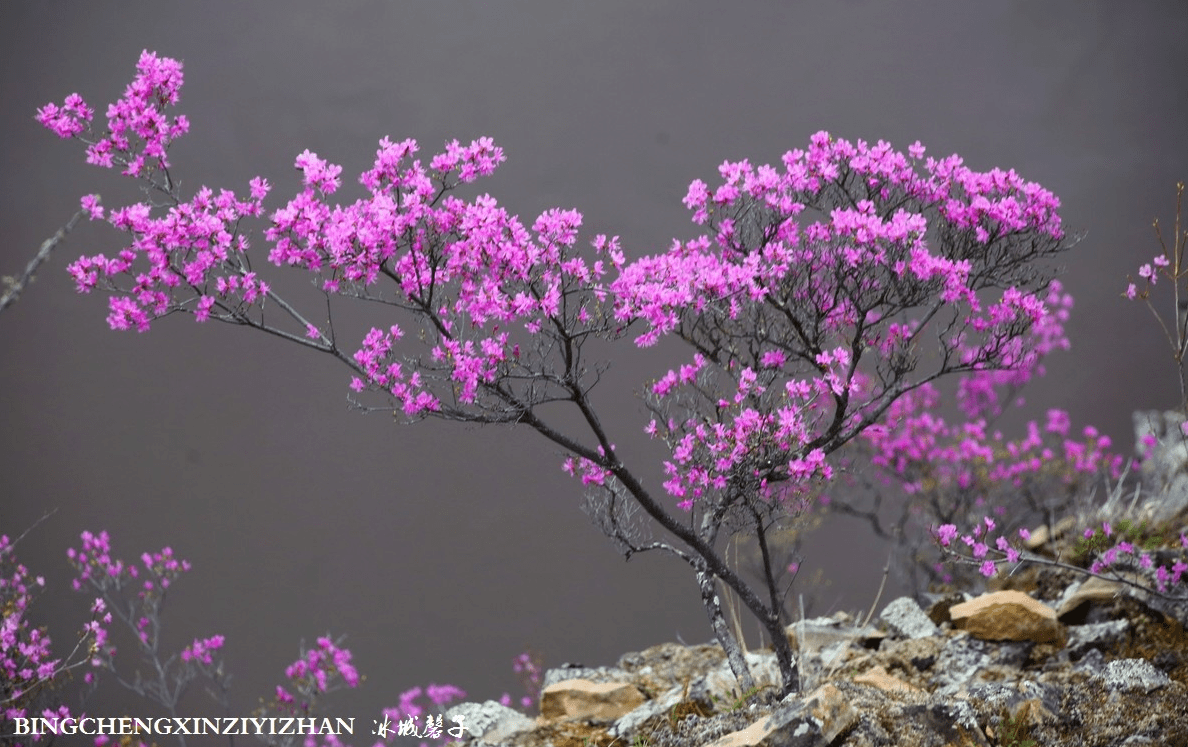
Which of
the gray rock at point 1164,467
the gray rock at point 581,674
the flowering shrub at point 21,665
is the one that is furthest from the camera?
the gray rock at point 1164,467

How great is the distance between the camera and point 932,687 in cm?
452

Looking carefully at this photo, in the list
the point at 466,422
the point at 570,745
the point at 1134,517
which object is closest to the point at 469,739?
the point at 570,745

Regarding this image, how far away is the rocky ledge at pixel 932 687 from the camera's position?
325 cm

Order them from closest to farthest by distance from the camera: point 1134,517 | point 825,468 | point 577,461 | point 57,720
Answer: point 825,468 < point 577,461 < point 57,720 < point 1134,517

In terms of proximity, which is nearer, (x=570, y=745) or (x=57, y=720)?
(x=570, y=745)

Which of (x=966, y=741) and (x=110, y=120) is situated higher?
(x=110, y=120)

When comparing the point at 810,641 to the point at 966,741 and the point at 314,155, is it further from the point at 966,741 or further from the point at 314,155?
the point at 314,155

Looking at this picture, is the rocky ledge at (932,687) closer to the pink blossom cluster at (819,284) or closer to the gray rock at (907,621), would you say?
the gray rock at (907,621)

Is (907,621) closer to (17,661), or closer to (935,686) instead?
(935,686)

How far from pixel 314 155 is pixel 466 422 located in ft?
3.66

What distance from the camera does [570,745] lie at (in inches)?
170

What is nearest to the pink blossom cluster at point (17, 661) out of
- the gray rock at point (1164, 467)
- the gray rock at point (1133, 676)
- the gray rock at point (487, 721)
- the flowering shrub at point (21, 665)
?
the flowering shrub at point (21, 665)

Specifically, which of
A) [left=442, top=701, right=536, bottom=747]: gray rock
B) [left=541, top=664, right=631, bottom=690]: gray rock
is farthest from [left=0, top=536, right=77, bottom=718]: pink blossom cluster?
[left=541, top=664, right=631, bottom=690]: gray rock

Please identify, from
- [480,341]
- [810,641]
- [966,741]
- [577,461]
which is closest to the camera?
[966,741]
